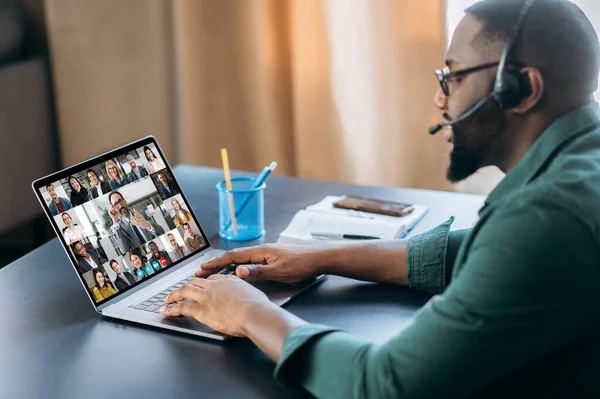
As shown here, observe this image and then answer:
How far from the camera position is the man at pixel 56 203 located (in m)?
1.22

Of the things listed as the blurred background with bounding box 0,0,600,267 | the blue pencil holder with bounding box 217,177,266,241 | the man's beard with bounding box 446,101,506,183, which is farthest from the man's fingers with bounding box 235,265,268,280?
the blurred background with bounding box 0,0,600,267

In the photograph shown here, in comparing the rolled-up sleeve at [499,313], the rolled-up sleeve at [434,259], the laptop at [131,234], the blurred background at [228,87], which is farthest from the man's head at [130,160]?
the blurred background at [228,87]

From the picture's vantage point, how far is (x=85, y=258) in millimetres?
1227

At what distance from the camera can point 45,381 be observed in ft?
3.37

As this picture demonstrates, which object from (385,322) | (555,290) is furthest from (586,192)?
(385,322)

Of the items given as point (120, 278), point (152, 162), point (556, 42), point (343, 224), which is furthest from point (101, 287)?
point (556, 42)

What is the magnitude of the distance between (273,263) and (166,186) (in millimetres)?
231

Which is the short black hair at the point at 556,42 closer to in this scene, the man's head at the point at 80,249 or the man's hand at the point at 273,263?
the man's hand at the point at 273,263

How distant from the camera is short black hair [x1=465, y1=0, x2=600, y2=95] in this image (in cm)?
102

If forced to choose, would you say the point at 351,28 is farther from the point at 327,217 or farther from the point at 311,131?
the point at 327,217

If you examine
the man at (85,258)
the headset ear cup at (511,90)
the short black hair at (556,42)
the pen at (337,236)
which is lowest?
the pen at (337,236)

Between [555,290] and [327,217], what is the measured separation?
28.9 inches

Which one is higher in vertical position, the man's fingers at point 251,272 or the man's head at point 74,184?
the man's head at point 74,184

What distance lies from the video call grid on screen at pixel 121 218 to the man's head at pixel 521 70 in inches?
19.7
